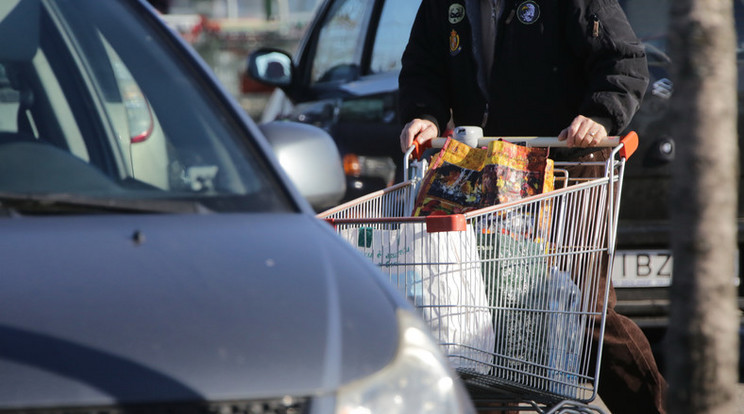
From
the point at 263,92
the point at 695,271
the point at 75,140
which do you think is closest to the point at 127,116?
the point at 75,140

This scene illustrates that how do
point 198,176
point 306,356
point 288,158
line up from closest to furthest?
point 306,356 → point 198,176 → point 288,158

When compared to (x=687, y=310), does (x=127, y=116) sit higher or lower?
higher

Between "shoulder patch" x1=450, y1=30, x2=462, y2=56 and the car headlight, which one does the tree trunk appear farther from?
"shoulder patch" x1=450, y1=30, x2=462, y2=56

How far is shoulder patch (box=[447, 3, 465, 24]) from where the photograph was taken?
12.8 feet

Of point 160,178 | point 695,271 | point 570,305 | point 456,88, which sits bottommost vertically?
point 570,305

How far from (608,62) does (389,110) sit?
7.96 ft

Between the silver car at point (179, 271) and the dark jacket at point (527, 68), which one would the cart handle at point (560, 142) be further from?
the silver car at point (179, 271)

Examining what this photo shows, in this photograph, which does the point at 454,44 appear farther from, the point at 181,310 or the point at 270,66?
the point at 270,66

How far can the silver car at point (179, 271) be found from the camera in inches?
67.0

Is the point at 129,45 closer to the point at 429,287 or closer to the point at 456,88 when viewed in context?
the point at 429,287

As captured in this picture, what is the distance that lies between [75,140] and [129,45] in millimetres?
296

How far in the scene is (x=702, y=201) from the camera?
2.05 meters

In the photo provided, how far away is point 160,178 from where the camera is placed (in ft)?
8.23

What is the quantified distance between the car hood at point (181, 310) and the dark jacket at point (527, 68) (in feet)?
5.75
